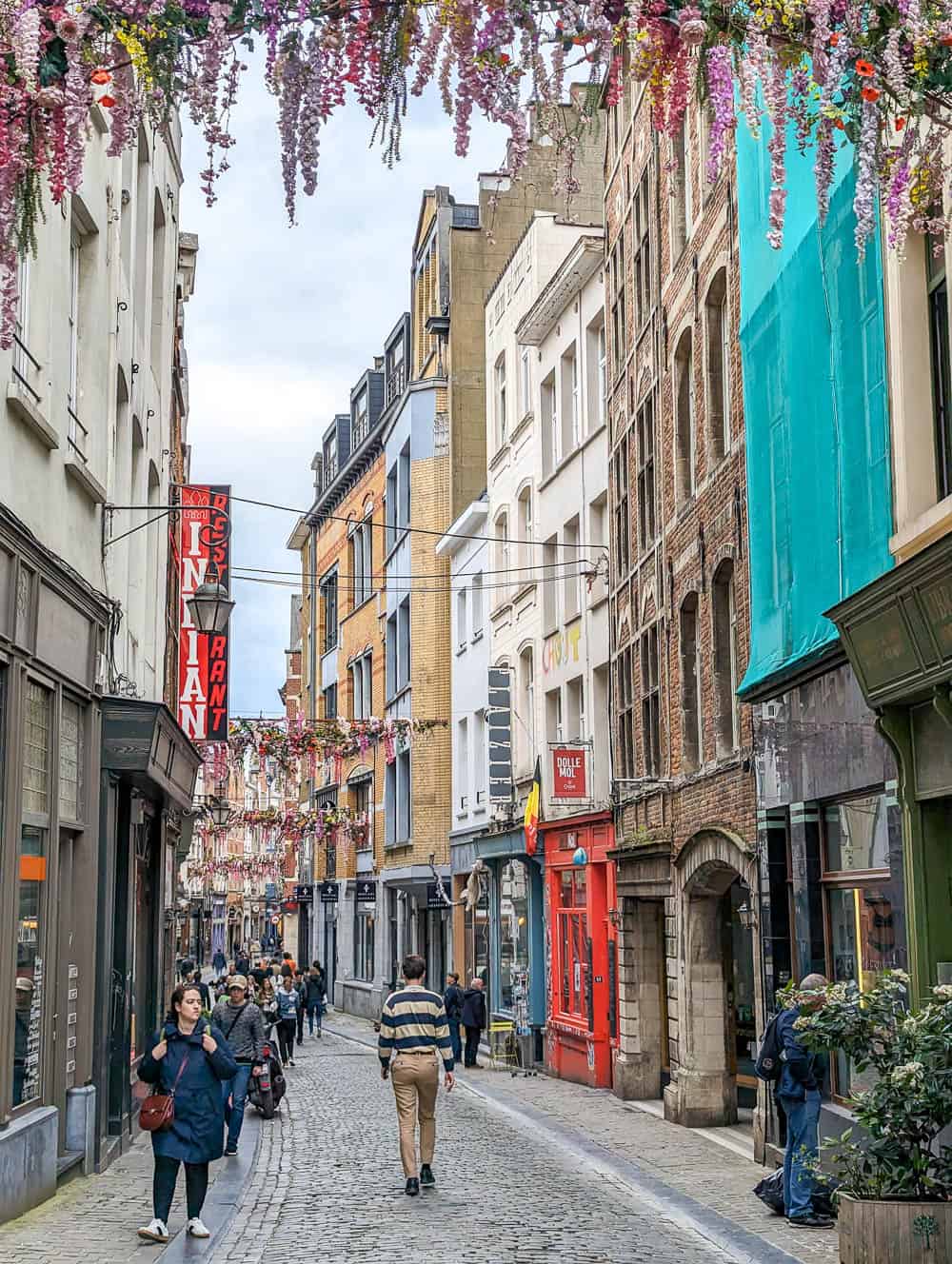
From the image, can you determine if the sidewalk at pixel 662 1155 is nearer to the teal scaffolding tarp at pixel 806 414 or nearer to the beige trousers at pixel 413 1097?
the beige trousers at pixel 413 1097

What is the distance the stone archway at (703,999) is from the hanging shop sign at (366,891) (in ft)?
88.6

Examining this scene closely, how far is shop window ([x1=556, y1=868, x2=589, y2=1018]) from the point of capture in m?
24.7

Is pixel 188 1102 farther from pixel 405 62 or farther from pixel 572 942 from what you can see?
pixel 572 942

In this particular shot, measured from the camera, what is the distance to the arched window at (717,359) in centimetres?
1755

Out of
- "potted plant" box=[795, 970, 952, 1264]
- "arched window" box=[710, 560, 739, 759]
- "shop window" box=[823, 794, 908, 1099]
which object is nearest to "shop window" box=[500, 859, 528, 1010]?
"arched window" box=[710, 560, 739, 759]

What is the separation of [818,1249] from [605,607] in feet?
50.5

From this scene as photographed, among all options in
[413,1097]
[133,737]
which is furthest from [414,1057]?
[133,737]

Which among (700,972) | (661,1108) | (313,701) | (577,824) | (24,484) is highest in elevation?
(313,701)

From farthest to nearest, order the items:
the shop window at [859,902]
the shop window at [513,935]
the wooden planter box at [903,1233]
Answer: the shop window at [513,935]
the shop window at [859,902]
the wooden planter box at [903,1233]

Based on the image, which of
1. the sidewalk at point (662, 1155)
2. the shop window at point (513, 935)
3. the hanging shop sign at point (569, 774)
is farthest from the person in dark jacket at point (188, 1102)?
the shop window at point (513, 935)

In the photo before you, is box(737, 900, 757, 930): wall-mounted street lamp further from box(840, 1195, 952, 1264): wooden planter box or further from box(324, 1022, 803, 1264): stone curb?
box(840, 1195, 952, 1264): wooden planter box

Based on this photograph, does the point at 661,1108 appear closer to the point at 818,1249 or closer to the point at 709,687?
the point at 709,687

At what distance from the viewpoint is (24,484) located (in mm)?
11656

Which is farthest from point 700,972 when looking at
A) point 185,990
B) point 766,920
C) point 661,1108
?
point 185,990
